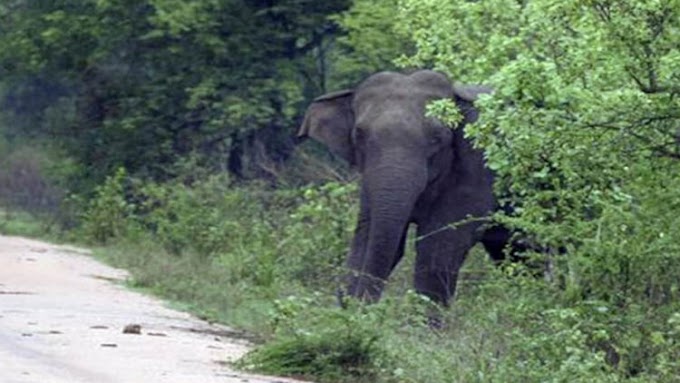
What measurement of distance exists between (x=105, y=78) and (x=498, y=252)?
39.9 feet

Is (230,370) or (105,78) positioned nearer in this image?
(230,370)

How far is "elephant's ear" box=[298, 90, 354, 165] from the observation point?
66.3ft

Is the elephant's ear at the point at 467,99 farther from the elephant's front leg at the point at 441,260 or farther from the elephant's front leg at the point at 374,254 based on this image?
the elephant's front leg at the point at 374,254

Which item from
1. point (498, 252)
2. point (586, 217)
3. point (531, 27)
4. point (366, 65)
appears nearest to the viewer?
point (586, 217)

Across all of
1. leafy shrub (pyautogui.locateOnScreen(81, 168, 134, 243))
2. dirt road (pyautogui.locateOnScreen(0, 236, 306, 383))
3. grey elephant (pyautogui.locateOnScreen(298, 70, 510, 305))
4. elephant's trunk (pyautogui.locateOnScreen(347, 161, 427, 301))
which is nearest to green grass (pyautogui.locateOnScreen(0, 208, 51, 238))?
leafy shrub (pyautogui.locateOnScreen(81, 168, 134, 243))

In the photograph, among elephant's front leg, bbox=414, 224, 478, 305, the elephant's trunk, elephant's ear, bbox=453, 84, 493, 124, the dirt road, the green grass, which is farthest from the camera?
the green grass

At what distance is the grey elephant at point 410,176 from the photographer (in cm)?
1889

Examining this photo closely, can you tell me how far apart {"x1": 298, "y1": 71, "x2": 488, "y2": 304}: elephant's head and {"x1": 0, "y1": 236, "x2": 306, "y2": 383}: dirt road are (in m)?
1.68

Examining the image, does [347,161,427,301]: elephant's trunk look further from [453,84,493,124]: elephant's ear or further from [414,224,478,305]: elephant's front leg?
[453,84,493,124]: elephant's ear

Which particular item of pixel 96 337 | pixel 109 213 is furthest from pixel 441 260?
pixel 109 213

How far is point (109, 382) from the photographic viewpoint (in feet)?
41.9

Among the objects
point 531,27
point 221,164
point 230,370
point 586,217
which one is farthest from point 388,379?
point 221,164

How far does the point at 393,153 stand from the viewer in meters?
19.1

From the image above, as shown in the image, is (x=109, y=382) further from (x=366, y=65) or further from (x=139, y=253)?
(x=366, y=65)
